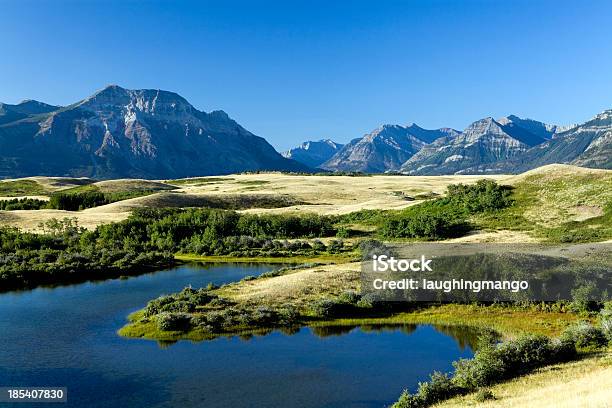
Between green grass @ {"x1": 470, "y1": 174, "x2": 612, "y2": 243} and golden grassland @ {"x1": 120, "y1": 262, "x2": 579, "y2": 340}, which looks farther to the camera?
green grass @ {"x1": 470, "y1": 174, "x2": 612, "y2": 243}

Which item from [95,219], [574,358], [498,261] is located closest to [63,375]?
[574,358]

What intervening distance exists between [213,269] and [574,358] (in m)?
66.5

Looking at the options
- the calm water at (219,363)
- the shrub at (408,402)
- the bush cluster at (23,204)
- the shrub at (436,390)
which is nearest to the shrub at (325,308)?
the calm water at (219,363)

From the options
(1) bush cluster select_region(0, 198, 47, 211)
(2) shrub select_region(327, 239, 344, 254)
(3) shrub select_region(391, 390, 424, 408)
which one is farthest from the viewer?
(1) bush cluster select_region(0, 198, 47, 211)

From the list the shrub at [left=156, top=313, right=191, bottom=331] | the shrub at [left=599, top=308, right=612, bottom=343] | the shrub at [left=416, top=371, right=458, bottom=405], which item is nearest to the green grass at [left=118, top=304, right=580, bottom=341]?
the shrub at [left=156, top=313, right=191, bottom=331]

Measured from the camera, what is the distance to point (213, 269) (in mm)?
96625

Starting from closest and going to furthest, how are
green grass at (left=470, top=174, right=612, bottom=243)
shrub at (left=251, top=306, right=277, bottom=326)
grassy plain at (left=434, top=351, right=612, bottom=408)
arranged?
grassy plain at (left=434, top=351, right=612, bottom=408), shrub at (left=251, top=306, right=277, bottom=326), green grass at (left=470, top=174, right=612, bottom=243)

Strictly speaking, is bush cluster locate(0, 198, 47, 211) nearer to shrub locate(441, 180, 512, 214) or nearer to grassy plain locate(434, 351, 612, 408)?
shrub locate(441, 180, 512, 214)

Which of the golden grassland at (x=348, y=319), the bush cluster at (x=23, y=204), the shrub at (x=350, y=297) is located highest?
the bush cluster at (x=23, y=204)

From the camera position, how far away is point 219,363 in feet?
149

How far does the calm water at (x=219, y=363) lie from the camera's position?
39000 mm

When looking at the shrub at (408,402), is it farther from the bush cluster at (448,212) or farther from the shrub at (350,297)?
the bush cluster at (448,212)

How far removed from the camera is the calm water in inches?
1535

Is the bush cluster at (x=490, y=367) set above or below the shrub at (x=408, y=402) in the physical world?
above
